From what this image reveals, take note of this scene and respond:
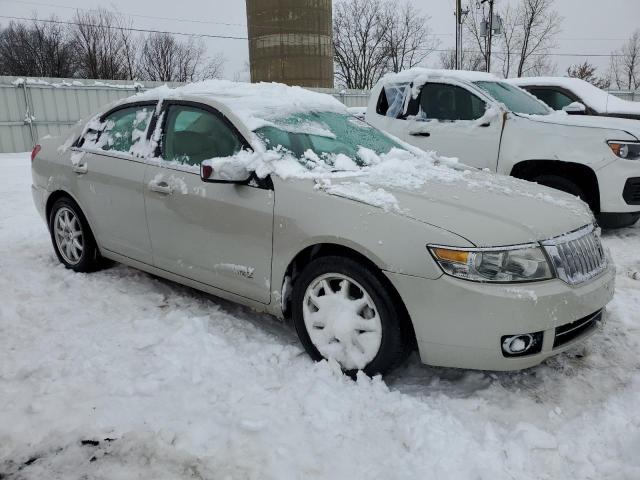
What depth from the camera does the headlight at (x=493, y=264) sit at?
2.50m

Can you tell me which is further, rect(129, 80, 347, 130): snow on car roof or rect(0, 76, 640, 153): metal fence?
rect(0, 76, 640, 153): metal fence

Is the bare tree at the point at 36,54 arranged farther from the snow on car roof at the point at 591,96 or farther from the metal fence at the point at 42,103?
the snow on car roof at the point at 591,96

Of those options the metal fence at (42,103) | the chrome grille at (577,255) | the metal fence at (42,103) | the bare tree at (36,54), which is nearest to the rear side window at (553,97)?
the chrome grille at (577,255)

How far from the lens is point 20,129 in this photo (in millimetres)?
14984

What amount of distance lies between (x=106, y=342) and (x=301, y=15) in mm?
21582

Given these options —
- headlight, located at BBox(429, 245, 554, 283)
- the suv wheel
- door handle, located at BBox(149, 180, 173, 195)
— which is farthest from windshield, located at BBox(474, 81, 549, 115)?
door handle, located at BBox(149, 180, 173, 195)

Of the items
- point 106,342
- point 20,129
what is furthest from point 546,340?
point 20,129

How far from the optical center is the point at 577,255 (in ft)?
8.97

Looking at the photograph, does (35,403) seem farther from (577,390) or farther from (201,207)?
(577,390)

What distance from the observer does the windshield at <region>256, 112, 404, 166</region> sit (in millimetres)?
3338

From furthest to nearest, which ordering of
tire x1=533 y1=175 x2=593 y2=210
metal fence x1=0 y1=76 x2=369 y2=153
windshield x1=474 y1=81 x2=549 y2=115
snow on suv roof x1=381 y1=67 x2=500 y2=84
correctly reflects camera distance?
metal fence x1=0 y1=76 x2=369 y2=153 < snow on suv roof x1=381 y1=67 x2=500 y2=84 < windshield x1=474 y1=81 x2=549 y2=115 < tire x1=533 y1=175 x2=593 y2=210

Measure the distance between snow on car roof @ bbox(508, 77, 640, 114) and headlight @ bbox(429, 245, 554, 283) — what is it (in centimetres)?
644

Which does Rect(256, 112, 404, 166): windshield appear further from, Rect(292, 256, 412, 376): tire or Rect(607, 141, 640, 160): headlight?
Rect(607, 141, 640, 160): headlight

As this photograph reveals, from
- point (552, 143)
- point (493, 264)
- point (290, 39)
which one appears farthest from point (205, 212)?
point (290, 39)
